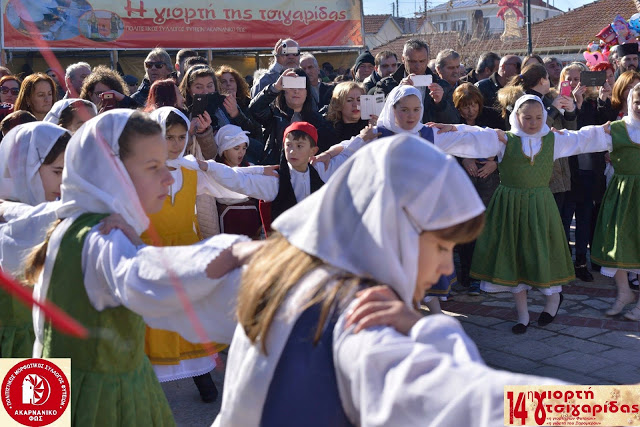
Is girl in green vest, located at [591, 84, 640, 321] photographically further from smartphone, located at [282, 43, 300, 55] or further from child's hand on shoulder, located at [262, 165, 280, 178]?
smartphone, located at [282, 43, 300, 55]

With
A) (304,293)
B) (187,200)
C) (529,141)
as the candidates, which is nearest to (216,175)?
(187,200)

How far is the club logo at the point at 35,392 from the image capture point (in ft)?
8.46

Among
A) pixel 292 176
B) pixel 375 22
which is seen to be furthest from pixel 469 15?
pixel 292 176

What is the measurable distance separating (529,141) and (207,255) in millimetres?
4565

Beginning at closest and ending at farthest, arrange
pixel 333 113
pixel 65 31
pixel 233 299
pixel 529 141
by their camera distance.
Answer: pixel 233 299, pixel 529 141, pixel 333 113, pixel 65 31

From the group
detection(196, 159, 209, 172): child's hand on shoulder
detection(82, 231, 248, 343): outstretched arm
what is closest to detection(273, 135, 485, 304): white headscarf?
detection(82, 231, 248, 343): outstretched arm

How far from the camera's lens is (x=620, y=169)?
640 cm

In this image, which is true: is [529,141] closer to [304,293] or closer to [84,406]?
[84,406]

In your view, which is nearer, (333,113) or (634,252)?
(634,252)

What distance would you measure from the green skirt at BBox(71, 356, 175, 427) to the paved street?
1.84 m

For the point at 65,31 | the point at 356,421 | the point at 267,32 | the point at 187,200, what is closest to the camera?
the point at 356,421

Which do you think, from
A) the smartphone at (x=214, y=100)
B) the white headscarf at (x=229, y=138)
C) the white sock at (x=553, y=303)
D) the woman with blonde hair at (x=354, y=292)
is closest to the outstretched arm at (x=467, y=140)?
the white sock at (x=553, y=303)

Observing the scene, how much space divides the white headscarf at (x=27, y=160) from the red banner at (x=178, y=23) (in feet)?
42.9

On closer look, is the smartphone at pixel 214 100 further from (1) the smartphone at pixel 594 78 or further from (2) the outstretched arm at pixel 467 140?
(1) the smartphone at pixel 594 78
